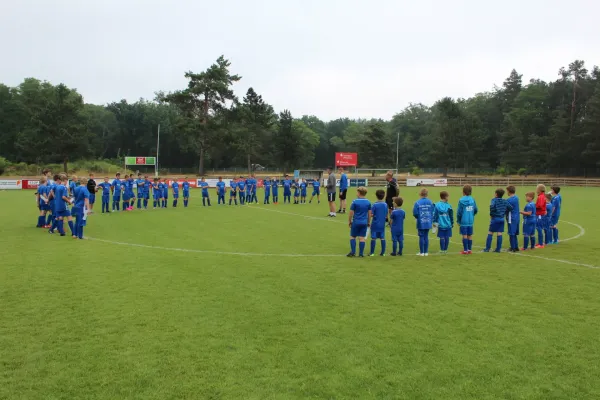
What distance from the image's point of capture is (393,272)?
990 cm

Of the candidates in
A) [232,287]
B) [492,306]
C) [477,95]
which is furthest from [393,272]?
[477,95]

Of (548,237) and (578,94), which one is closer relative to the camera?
(548,237)

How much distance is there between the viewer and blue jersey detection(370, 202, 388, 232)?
11.5 metres

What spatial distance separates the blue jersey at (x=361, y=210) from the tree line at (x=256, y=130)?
5177 cm

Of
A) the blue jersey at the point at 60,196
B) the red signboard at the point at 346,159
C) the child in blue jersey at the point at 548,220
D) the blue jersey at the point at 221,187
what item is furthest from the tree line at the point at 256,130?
the child in blue jersey at the point at 548,220

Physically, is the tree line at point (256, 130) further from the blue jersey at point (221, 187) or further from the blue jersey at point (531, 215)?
the blue jersey at point (531, 215)

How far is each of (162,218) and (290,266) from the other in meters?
11.9

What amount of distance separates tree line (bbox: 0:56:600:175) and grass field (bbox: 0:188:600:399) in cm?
5193

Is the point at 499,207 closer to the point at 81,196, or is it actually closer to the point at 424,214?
the point at 424,214

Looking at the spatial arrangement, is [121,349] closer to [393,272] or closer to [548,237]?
[393,272]

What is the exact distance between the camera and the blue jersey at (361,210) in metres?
11.2

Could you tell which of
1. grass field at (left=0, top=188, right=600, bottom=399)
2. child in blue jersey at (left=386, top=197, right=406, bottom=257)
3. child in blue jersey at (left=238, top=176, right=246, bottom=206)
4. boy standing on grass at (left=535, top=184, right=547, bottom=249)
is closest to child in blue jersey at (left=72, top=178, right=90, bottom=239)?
grass field at (left=0, top=188, right=600, bottom=399)

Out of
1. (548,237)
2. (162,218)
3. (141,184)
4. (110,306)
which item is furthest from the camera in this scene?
(141,184)

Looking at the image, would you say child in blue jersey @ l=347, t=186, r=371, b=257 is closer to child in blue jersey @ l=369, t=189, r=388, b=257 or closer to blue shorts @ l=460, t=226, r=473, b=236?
child in blue jersey @ l=369, t=189, r=388, b=257
